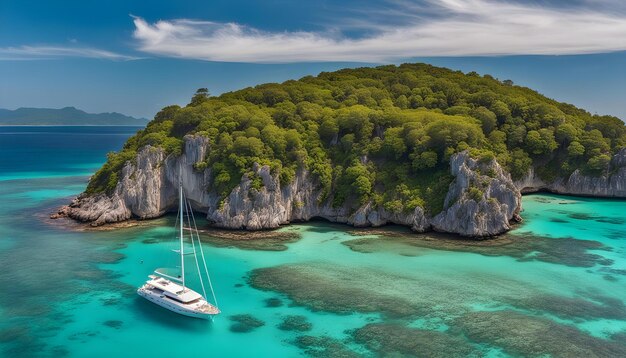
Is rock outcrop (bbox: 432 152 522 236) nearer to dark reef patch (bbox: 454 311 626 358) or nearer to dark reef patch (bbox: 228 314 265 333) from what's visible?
dark reef patch (bbox: 454 311 626 358)

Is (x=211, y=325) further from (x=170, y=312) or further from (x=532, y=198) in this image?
(x=532, y=198)

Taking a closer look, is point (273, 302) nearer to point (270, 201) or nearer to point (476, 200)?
point (270, 201)

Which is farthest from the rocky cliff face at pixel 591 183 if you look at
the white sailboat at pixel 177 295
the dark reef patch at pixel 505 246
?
the white sailboat at pixel 177 295

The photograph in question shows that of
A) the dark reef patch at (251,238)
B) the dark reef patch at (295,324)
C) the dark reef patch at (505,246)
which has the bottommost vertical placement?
the dark reef patch at (295,324)

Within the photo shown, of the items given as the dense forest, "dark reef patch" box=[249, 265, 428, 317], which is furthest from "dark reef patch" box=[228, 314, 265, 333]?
the dense forest

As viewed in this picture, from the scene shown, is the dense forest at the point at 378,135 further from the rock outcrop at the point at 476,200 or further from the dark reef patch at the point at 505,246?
the dark reef patch at the point at 505,246

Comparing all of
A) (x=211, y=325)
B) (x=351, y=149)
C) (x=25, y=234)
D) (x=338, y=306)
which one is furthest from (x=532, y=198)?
(x=25, y=234)

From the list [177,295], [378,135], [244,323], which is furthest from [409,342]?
[378,135]
